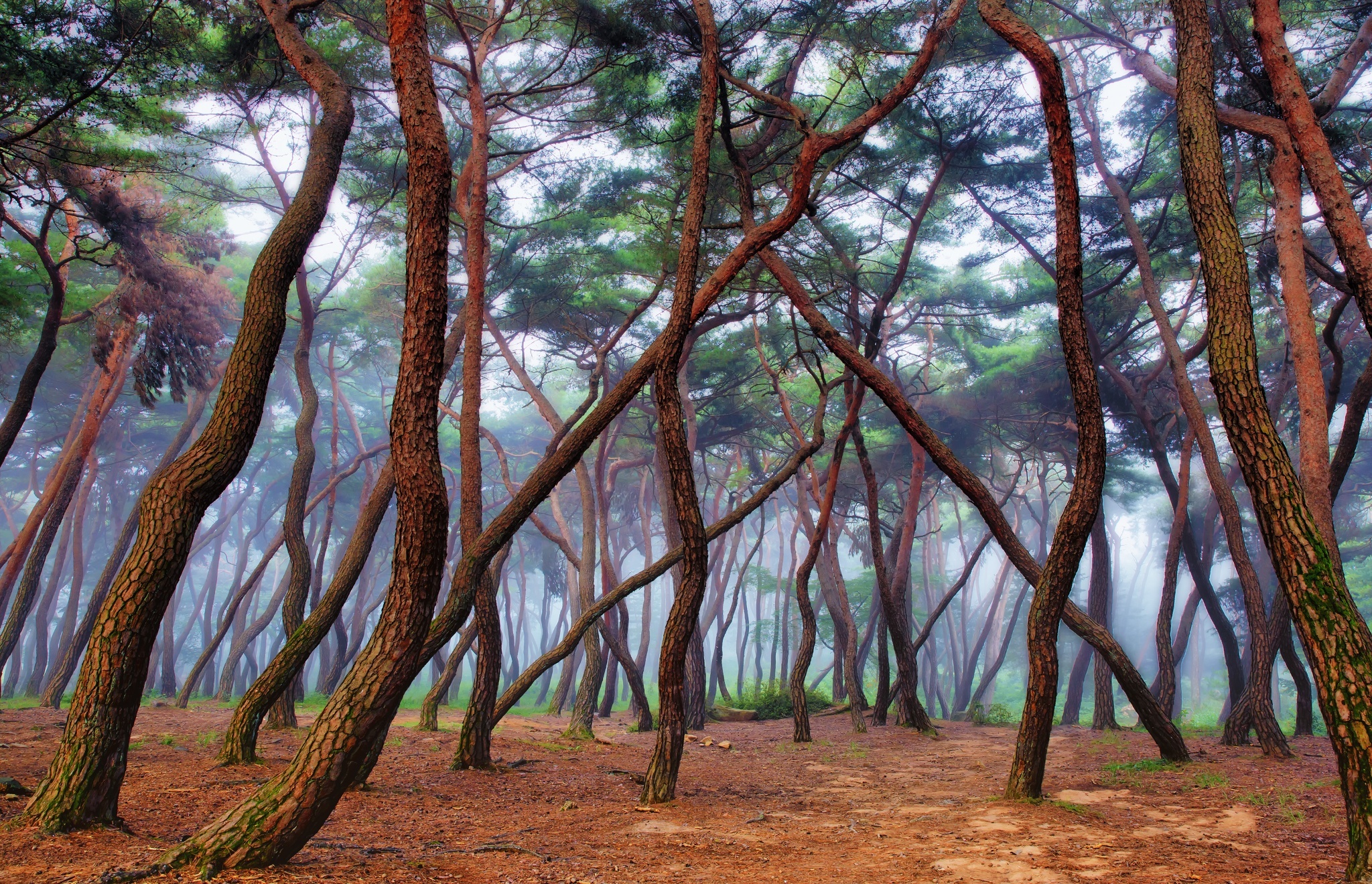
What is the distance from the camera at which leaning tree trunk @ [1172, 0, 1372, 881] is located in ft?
10.9

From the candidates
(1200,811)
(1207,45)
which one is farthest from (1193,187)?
(1200,811)

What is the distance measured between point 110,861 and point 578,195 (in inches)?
414

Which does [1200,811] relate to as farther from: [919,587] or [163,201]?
[919,587]

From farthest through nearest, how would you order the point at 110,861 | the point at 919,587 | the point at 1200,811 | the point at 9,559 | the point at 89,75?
the point at 919,587 < the point at 9,559 < the point at 89,75 < the point at 1200,811 < the point at 110,861

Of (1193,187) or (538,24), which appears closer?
(1193,187)

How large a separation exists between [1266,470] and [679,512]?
3177 mm

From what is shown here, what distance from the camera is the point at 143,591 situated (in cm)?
384

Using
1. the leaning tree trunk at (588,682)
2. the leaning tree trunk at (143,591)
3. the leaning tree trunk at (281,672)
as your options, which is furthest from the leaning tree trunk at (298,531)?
the leaning tree trunk at (143,591)

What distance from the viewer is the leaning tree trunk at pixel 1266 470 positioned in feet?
10.9

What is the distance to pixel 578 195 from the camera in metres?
12.3

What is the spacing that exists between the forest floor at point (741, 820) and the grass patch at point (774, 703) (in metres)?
6.63

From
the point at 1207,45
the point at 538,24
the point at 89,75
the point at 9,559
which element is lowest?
the point at 9,559

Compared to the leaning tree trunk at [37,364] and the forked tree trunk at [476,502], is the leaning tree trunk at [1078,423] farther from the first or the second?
the leaning tree trunk at [37,364]

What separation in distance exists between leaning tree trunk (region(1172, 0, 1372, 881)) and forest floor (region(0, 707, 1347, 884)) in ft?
2.18
